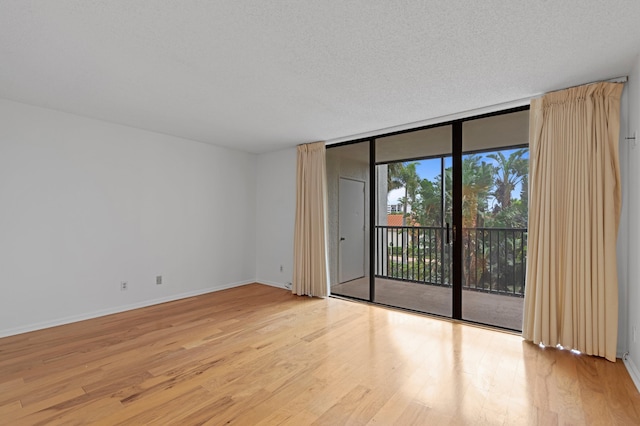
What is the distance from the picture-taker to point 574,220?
2.55 m

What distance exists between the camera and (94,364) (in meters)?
2.39

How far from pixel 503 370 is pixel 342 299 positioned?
2319 mm

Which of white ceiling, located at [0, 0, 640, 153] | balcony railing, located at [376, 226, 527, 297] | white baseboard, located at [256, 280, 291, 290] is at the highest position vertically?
white ceiling, located at [0, 0, 640, 153]

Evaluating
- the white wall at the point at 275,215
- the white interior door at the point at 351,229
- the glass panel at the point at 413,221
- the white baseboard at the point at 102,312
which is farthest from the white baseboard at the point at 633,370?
the white baseboard at the point at 102,312

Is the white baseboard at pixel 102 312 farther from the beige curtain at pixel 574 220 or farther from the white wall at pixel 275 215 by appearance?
the beige curtain at pixel 574 220

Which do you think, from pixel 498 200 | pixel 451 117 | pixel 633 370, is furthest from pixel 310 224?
pixel 633 370

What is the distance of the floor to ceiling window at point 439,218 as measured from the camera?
3.40 metres

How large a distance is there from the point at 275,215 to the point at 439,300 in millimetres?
2956

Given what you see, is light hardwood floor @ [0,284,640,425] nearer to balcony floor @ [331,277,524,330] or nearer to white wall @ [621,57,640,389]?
white wall @ [621,57,640,389]

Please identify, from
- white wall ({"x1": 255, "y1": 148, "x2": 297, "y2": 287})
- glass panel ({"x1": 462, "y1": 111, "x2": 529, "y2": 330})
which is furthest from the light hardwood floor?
white wall ({"x1": 255, "y1": 148, "x2": 297, "y2": 287})

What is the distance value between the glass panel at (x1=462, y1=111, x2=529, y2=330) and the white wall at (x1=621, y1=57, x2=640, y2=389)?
2.91 ft

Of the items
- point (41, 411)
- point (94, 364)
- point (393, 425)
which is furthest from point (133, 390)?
point (393, 425)

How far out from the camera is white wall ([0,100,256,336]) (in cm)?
306

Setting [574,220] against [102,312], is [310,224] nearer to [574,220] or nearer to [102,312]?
[102,312]
